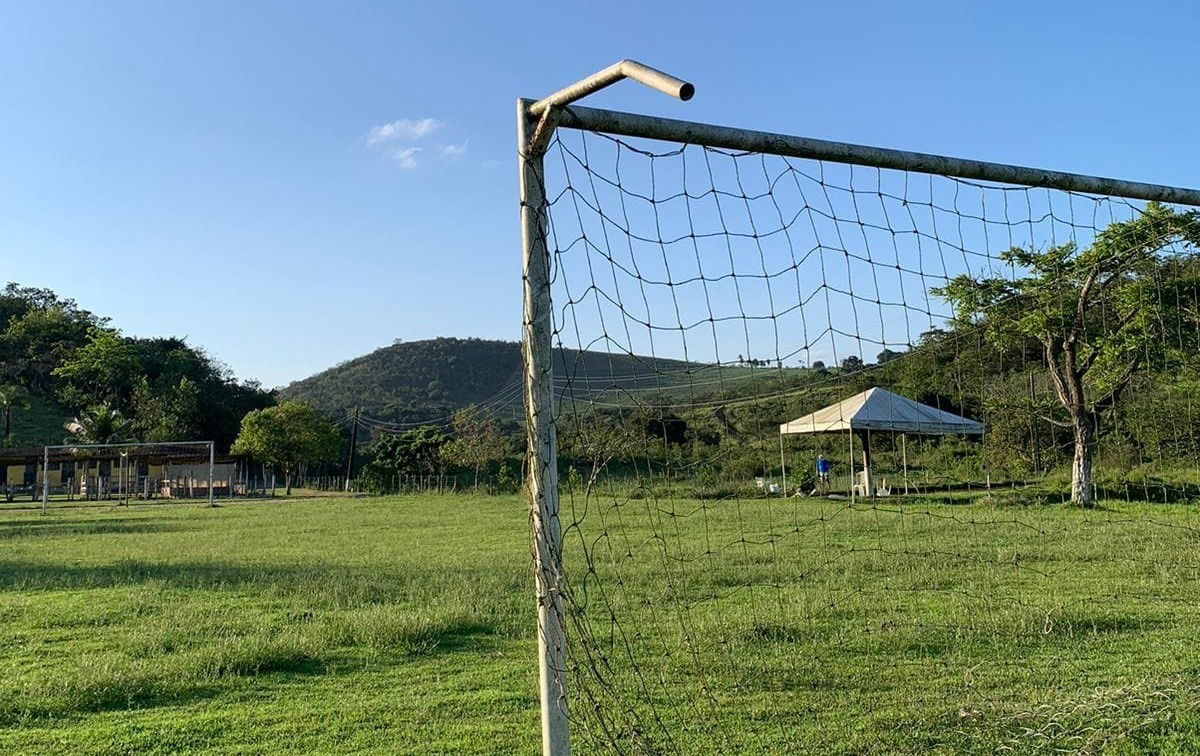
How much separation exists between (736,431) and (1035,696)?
2795 millimetres

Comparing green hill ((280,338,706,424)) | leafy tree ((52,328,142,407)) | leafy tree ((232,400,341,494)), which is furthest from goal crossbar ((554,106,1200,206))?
green hill ((280,338,706,424))

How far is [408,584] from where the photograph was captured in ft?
25.7

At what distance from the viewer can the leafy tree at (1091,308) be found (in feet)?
20.3

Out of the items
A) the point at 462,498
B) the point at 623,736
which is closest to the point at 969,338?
the point at 623,736

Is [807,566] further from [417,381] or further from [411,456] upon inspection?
[417,381]

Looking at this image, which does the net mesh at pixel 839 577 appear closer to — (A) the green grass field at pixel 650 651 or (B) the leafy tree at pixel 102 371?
(A) the green grass field at pixel 650 651

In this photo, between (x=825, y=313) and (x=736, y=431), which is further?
(x=736, y=431)

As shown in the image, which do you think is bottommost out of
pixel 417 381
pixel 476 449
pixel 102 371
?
pixel 476 449

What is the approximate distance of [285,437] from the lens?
43.6 metres

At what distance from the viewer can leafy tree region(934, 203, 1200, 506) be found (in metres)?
6.18

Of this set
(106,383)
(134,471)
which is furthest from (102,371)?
(134,471)

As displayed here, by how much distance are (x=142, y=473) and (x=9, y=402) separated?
30.1ft

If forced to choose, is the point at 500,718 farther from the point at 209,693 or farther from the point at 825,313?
the point at 825,313

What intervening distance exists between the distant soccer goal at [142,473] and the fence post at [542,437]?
3451 cm
